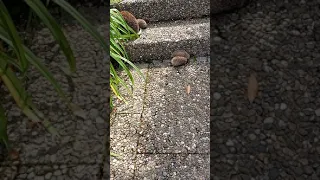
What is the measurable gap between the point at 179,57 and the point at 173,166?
0.76 meters

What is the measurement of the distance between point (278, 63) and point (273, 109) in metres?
0.31

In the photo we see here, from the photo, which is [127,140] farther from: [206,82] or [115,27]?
[115,27]

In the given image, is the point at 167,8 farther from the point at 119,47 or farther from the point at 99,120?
the point at 99,120

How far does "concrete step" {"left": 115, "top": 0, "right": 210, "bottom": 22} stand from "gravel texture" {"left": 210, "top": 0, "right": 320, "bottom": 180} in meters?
0.20

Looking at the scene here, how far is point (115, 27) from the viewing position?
2.30 m

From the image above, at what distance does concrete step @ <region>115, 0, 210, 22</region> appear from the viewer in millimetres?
2584

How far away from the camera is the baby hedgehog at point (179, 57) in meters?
2.26

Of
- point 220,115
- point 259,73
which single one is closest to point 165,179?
point 220,115

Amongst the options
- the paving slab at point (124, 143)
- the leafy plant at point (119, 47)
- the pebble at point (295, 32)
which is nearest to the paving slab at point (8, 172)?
the paving slab at point (124, 143)

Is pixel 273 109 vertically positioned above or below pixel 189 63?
below

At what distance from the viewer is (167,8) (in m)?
2.60

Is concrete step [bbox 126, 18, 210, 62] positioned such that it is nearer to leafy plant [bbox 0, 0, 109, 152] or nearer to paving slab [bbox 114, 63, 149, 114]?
paving slab [bbox 114, 63, 149, 114]

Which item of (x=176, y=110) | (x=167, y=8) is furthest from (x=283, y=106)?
(x=167, y=8)

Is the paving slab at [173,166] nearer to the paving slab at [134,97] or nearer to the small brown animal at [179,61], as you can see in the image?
the paving slab at [134,97]
